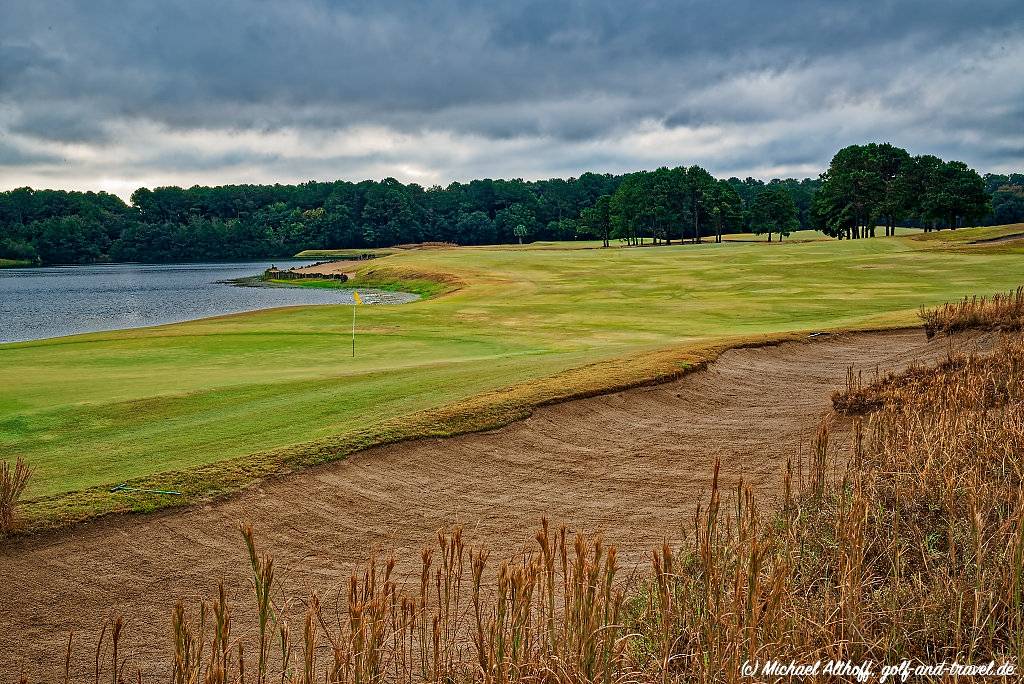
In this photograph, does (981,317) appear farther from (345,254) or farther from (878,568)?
(345,254)

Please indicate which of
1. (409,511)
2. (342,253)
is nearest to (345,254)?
(342,253)

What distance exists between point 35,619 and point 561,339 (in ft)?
64.1

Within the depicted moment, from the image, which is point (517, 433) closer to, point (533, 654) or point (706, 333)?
point (533, 654)

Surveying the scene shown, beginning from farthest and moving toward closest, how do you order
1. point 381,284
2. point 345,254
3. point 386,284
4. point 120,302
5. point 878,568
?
point 345,254
point 381,284
point 120,302
point 386,284
point 878,568

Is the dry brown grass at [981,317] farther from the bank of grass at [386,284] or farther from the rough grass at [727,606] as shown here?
the bank of grass at [386,284]

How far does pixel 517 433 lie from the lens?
Result: 1207 centimetres

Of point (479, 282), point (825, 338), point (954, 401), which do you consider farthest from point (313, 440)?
point (479, 282)

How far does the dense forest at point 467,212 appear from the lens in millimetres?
110312

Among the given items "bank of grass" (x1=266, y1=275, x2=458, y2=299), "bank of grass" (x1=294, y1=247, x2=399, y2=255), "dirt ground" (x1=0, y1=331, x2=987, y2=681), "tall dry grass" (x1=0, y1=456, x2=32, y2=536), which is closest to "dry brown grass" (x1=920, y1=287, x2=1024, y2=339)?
"dirt ground" (x1=0, y1=331, x2=987, y2=681)

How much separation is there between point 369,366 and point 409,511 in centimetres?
1021

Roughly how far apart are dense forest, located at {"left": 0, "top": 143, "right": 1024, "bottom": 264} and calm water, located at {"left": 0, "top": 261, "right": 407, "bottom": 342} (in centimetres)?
6495

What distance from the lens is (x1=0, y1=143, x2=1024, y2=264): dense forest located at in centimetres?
11031

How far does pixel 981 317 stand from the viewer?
18875 mm

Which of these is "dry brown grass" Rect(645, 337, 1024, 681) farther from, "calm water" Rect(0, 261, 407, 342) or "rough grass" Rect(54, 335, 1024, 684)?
"calm water" Rect(0, 261, 407, 342)
